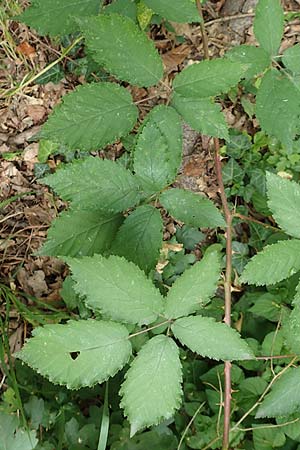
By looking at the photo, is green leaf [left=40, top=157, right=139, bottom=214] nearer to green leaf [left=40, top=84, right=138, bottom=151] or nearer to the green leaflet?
green leaf [left=40, top=84, right=138, bottom=151]

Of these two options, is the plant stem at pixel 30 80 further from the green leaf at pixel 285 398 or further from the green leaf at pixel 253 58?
the green leaf at pixel 285 398

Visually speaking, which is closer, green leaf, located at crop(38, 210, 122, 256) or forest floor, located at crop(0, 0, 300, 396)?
green leaf, located at crop(38, 210, 122, 256)

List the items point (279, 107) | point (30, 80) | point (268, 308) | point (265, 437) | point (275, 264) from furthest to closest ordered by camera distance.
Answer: point (30, 80) < point (268, 308) < point (265, 437) < point (279, 107) < point (275, 264)

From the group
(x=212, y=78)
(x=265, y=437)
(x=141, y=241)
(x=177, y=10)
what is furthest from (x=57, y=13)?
(x=265, y=437)

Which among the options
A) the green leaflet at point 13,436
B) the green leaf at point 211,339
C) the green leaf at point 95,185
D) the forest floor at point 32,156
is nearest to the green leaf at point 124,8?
the green leaf at point 95,185

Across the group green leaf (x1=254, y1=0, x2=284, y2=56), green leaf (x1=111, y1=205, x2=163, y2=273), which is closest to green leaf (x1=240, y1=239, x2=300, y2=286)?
green leaf (x1=111, y1=205, x2=163, y2=273)

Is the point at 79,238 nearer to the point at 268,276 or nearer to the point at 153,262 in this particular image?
the point at 153,262

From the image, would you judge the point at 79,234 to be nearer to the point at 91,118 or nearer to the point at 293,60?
the point at 91,118

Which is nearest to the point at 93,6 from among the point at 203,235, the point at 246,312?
the point at 203,235
